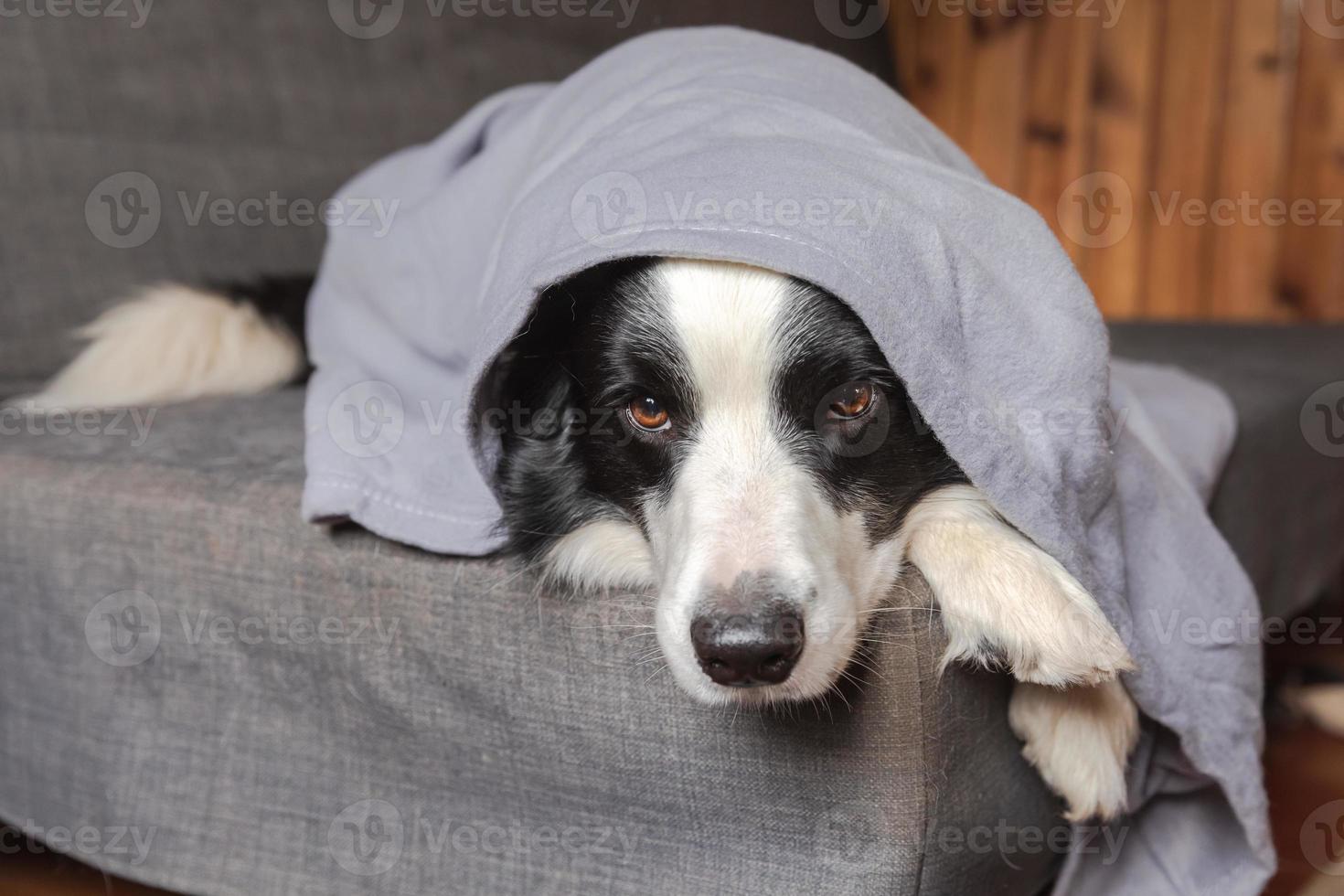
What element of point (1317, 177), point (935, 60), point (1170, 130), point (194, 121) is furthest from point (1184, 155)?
point (194, 121)

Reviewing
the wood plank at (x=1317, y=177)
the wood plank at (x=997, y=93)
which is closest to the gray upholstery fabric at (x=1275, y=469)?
the wood plank at (x=1317, y=177)

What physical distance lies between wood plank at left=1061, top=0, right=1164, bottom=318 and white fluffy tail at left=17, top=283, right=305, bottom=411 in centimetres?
264

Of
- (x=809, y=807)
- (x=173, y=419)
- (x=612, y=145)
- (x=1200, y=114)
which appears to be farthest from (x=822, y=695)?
(x=1200, y=114)

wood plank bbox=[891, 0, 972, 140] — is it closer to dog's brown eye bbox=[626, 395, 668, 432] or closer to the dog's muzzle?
dog's brown eye bbox=[626, 395, 668, 432]

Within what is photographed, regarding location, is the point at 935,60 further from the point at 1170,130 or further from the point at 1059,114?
the point at 1170,130

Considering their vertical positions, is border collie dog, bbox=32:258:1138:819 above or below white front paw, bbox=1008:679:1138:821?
above

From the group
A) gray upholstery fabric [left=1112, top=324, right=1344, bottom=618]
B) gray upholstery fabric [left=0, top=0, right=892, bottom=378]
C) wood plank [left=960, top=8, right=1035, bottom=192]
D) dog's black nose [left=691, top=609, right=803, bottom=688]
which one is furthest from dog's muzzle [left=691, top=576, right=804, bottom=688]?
wood plank [left=960, top=8, right=1035, bottom=192]

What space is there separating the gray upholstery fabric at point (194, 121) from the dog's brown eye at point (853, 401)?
1179 millimetres

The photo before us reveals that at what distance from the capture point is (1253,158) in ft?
10.8

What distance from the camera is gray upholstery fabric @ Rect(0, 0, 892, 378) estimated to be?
1.61m

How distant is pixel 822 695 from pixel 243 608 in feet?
2.06

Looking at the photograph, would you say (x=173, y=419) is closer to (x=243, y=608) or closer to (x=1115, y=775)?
(x=243, y=608)

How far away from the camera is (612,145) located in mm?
1166

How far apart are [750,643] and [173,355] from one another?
45.3 inches
